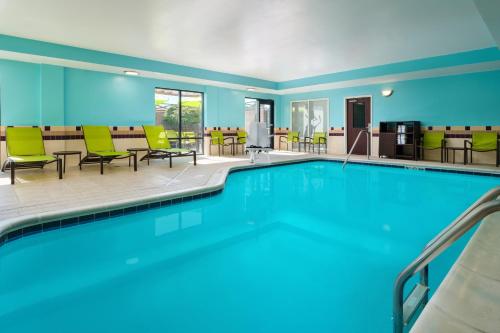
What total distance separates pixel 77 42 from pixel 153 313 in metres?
5.84

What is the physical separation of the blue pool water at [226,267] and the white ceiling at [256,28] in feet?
8.58

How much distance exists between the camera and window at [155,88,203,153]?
28.6ft

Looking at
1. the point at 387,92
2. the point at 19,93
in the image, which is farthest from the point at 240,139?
the point at 19,93

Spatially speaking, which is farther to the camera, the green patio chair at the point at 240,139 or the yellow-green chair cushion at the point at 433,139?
the green patio chair at the point at 240,139

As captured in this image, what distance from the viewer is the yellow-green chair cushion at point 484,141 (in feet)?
23.1

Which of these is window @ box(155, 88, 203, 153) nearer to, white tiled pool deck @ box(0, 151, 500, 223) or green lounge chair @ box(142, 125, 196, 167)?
green lounge chair @ box(142, 125, 196, 167)

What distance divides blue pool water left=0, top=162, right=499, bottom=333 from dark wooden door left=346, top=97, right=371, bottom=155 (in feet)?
18.2

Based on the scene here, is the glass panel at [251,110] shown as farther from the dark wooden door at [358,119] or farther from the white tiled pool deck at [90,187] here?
the white tiled pool deck at [90,187]

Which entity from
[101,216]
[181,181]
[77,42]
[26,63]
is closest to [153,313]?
[101,216]

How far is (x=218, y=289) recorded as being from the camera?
2008 millimetres

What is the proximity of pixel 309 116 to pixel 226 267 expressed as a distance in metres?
9.61

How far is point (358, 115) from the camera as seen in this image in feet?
32.4

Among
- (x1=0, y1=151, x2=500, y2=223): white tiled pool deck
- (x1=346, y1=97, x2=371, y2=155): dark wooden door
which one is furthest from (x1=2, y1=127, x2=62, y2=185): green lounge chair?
(x1=346, y1=97, x2=371, y2=155): dark wooden door

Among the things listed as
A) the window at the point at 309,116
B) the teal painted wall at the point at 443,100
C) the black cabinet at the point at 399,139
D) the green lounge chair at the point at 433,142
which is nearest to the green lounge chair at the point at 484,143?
the teal painted wall at the point at 443,100
